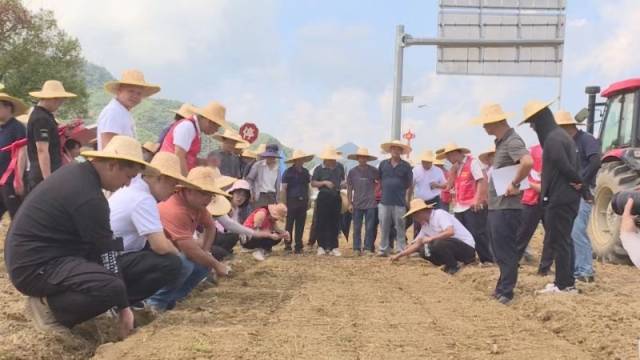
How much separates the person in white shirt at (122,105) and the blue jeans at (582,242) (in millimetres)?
4165

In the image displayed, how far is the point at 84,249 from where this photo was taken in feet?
13.4

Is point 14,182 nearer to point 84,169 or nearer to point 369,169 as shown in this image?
point 84,169

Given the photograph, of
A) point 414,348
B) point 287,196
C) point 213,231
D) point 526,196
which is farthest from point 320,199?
point 414,348

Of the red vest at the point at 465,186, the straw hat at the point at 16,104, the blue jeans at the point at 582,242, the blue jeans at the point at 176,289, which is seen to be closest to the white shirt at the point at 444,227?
the red vest at the point at 465,186

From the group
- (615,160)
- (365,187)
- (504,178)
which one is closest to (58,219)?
(504,178)

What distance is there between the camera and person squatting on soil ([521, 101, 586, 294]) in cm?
570

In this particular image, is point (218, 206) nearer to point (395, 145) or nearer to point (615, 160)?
point (395, 145)

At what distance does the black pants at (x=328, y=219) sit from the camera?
1013 centimetres

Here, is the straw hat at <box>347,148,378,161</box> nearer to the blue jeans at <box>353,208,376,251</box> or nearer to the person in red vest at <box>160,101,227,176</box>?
the blue jeans at <box>353,208,376,251</box>

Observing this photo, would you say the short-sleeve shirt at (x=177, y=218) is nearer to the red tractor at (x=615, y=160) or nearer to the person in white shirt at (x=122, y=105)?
the person in white shirt at (x=122, y=105)

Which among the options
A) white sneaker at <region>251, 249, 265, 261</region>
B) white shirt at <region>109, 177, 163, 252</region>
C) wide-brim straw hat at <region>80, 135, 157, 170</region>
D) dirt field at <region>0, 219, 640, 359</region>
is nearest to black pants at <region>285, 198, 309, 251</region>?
white sneaker at <region>251, 249, 265, 261</region>

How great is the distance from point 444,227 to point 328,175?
8.67 ft

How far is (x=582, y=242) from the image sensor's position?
6.89m

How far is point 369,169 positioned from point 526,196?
3.05 m
